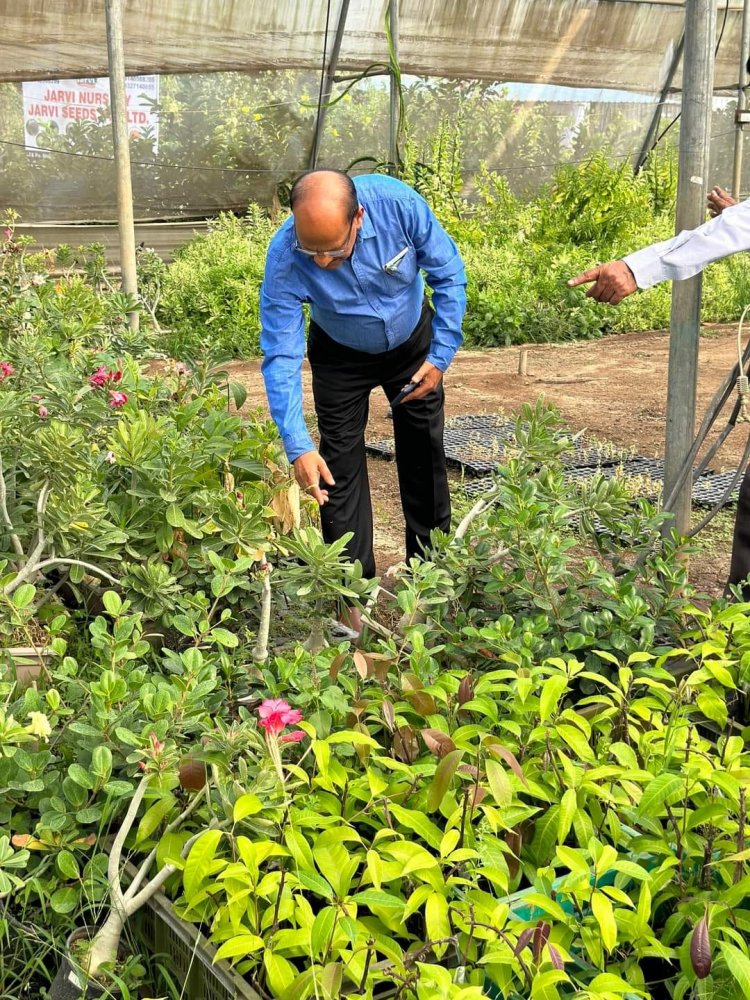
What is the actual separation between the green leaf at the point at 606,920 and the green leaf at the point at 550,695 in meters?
0.44

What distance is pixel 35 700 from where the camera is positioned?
2018 millimetres

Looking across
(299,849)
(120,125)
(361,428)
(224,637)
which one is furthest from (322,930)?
(120,125)

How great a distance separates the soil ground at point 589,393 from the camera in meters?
4.52

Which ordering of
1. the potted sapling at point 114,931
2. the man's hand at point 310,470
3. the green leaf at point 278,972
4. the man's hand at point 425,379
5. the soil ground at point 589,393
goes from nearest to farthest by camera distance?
1. the green leaf at point 278,972
2. the potted sapling at point 114,931
3. the man's hand at point 310,470
4. the man's hand at point 425,379
5. the soil ground at point 589,393

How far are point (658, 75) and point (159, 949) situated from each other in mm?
12998

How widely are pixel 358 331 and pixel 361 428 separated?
1.31ft

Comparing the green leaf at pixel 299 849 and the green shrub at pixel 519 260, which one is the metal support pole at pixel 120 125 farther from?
the green leaf at pixel 299 849

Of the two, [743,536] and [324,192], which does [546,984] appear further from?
[324,192]

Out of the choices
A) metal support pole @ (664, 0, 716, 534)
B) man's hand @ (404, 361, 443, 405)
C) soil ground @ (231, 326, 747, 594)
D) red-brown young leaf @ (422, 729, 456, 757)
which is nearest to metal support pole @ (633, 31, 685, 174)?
soil ground @ (231, 326, 747, 594)

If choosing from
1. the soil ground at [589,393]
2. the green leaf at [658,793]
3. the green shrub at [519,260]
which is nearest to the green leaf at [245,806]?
the green leaf at [658,793]

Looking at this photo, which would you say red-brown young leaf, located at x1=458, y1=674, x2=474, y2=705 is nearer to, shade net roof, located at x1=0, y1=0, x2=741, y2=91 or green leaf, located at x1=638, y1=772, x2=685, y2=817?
green leaf, located at x1=638, y1=772, x2=685, y2=817

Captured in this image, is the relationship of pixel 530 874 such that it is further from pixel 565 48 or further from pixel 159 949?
pixel 565 48

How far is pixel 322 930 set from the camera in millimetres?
1462

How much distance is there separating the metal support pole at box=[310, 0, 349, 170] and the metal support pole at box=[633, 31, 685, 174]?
14.2 ft
